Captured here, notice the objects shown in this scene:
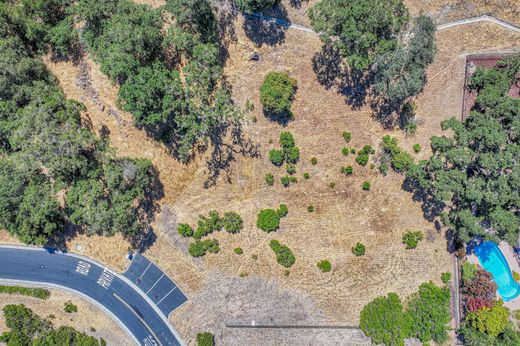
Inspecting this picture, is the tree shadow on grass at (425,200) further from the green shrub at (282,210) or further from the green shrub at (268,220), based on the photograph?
the green shrub at (268,220)

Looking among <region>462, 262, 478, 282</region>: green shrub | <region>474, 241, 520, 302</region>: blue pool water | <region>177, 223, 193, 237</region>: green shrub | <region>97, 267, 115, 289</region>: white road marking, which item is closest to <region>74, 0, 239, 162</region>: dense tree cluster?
<region>177, 223, 193, 237</region>: green shrub

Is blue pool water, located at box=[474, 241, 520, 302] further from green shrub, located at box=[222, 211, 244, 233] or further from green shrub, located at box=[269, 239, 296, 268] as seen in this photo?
green shrub, located at box=[222, 211, 244, 233]

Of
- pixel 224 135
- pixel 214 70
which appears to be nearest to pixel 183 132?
pixel 224 135

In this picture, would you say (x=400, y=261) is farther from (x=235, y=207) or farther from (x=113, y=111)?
(x=113, y=111)

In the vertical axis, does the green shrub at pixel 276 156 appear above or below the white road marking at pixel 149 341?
above

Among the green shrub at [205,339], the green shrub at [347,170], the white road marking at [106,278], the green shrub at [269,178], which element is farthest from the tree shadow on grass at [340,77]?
the white road marking at [106,278]

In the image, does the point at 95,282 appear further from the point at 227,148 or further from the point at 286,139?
the point at 286,139

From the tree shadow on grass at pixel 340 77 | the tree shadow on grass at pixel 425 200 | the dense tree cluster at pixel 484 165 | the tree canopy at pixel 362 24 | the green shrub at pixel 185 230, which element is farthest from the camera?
the green shrub at pixel 185 230
